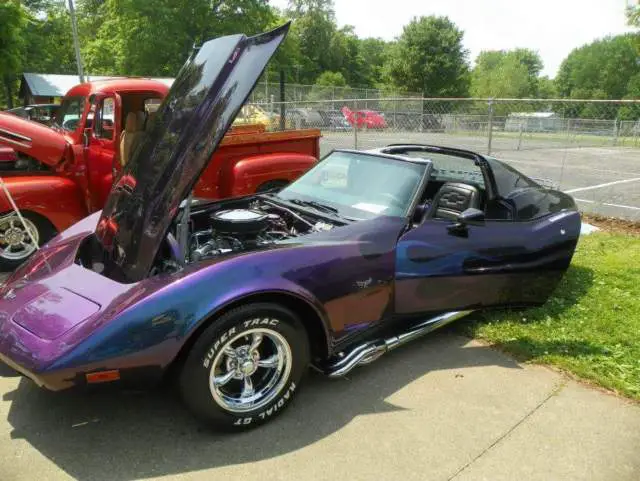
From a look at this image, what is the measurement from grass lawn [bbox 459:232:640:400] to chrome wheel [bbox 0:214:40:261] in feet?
14.3

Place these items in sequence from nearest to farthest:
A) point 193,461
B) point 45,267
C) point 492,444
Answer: point 193,461, point 492,444, point 45,267

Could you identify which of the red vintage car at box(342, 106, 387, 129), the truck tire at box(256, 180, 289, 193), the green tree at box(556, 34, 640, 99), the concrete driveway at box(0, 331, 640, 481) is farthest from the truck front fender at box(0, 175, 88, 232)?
the green tree at box(556, 34, 640, 99)

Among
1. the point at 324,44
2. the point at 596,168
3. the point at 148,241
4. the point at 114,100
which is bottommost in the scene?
the point at 596,168

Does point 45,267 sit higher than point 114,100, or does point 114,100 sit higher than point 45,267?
point 114,100

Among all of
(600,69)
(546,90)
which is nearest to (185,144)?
(600,69)

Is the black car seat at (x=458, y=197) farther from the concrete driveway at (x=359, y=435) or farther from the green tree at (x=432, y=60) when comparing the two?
the green tree at (x=432, y=60)

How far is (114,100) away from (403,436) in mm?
4787

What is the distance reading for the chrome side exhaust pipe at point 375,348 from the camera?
3.10 metres

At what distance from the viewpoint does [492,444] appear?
109 inches

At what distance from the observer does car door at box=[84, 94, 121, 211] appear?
574cm

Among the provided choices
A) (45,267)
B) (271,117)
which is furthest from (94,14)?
(45,267)

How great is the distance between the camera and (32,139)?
555 centimetres

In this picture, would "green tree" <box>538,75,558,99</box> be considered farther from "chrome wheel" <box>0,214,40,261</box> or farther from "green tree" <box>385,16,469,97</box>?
"chrome wheel" <box>0,214,40,261</box>

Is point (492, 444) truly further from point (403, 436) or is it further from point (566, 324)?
point (566, 324)
